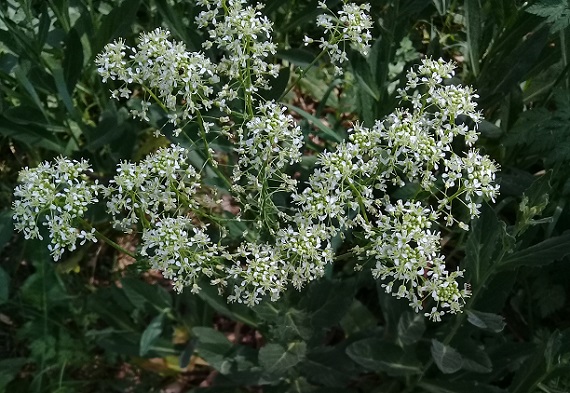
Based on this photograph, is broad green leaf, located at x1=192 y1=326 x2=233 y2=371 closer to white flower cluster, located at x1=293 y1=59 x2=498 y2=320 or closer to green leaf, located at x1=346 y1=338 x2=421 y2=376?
green leaf, located at x1=346 y1=338 x2=421 y2=376

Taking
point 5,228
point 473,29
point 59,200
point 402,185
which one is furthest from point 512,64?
point 5,228

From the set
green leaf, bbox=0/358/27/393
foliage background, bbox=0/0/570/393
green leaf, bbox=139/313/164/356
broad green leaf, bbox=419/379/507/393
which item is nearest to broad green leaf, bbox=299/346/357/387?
foliage background, bbox=0/0/570/393

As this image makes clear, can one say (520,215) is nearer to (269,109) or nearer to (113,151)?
(269,109)

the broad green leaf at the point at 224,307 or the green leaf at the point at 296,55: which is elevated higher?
the green leaf at the point at 296,55

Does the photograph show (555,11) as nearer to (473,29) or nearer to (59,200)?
(473,29)

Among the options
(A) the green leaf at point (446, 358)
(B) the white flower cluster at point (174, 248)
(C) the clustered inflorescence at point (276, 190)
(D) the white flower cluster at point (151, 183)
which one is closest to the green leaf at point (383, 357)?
(A) the green leaf at point (446, 358)

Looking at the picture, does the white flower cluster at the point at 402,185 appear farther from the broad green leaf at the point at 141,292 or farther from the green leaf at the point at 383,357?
→ the broad green leaf at the point at 141,292
